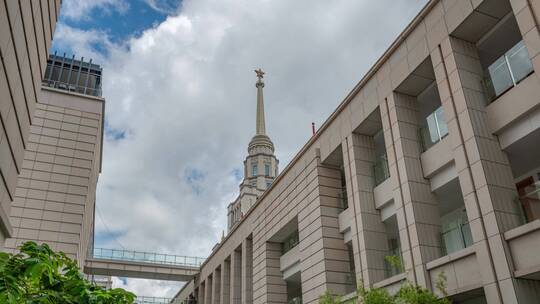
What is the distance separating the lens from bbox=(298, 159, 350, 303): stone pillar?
83.8ft

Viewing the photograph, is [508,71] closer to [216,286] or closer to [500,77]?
[500,77]

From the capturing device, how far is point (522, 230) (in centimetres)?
1513

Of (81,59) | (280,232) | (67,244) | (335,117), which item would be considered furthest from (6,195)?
(81,59)

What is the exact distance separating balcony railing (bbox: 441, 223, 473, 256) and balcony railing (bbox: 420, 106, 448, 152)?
12.3 feet

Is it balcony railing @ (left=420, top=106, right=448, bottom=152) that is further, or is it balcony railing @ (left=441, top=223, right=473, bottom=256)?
balcony railing @ (left=420, top=106, right=448, bottom=152)

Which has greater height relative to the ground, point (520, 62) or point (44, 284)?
point (520, 62)

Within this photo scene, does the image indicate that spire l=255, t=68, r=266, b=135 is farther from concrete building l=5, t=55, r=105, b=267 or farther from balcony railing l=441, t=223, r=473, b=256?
balcony railing l=441, t=223, r=473, b=256

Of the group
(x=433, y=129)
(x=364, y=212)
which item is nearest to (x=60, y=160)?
(x=364, y=212)

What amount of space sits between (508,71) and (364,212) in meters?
9.38

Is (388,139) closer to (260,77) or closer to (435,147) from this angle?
(435,147)

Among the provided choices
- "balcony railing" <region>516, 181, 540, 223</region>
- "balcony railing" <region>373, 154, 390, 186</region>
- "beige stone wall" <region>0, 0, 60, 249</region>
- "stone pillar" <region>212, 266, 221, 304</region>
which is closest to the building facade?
"beige stone wall" <region>0, 0, 60, 249</region>

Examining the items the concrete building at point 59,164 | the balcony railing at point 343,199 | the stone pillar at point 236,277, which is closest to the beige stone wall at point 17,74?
the balcony railing at point 343,199

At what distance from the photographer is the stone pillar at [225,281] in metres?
43.0

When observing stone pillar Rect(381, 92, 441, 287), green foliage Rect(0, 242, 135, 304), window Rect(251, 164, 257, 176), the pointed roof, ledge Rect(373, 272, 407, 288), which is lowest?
green foliage Rect(0, 242, 135, 304)
